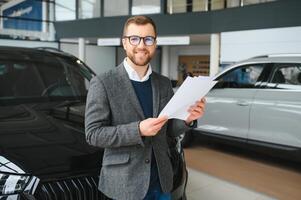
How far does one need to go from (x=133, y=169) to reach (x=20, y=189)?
60 cm

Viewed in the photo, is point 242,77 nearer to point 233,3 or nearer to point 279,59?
point 279,59

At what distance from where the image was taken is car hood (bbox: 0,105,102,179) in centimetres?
185

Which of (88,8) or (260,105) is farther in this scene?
(88,8)

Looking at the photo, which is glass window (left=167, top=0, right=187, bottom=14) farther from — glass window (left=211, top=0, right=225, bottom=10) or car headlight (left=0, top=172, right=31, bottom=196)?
car headlight (left=0, top=172, right=31, bottom=196)

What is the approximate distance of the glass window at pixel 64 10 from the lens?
1662 cm

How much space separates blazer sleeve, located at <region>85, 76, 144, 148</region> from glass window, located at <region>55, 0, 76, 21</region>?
15638 mm

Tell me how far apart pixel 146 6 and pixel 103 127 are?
12837 millimetres

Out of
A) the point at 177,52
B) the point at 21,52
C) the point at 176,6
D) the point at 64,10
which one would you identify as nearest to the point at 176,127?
the point at 21,52

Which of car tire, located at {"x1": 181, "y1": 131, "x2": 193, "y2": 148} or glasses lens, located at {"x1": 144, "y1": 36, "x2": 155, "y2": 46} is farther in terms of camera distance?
car tire, located at {"x1": 181, "y1": 131, "x2": 193, "y2": 148}

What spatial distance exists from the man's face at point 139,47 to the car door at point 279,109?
3.54 m

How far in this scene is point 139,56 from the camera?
5.26ft

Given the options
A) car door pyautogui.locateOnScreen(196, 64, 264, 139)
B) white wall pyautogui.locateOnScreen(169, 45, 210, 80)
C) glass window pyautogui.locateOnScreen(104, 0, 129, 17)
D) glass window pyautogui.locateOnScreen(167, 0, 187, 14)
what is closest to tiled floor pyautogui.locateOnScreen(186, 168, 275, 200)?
car door pyautogui.locateOnScreen(196, 64, 264, 139)

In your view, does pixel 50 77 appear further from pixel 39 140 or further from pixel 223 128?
pixel 223 128

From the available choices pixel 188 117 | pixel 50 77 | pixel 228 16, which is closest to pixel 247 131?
pixel 50 77
